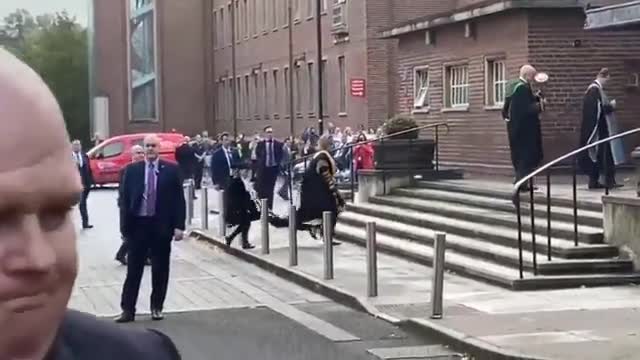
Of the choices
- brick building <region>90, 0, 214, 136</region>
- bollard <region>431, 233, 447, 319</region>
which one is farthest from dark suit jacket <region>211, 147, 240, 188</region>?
brick building <region>90, 0, 214, 136</region>

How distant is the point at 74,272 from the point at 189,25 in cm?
6966

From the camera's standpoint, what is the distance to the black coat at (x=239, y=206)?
20938mm

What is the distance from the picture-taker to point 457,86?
1077 inches

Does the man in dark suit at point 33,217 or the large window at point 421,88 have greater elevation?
the large window at point 421,88

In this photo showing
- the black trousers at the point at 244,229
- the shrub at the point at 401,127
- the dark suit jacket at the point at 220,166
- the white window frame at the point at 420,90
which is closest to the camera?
the black trousers at the point at 244,229

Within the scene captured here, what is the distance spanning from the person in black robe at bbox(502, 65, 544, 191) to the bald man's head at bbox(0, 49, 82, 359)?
17.4 metres

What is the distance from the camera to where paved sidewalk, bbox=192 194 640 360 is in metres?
10.8

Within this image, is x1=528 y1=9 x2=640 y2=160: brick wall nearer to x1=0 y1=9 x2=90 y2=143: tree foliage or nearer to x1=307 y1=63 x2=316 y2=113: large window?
x1=307 y1=63 x2=316 y2=113: large window

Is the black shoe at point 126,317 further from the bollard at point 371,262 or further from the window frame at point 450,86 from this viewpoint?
the window frame at point 450,86

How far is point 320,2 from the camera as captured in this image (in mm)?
47000

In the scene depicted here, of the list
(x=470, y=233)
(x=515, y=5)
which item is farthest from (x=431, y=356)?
(x=515, y=5)

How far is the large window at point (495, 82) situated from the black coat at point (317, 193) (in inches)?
222

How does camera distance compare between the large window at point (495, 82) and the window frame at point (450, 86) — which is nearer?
the large window at point (495, 82)

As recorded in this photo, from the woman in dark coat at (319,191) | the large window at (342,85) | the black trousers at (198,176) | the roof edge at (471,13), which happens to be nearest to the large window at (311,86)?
the large window at (342,85)
